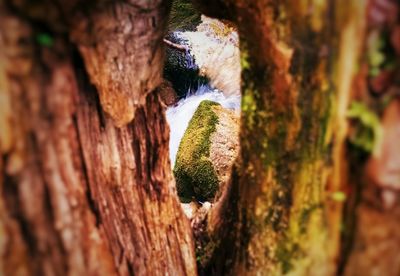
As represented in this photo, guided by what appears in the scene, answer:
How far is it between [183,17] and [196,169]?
3.61 meters

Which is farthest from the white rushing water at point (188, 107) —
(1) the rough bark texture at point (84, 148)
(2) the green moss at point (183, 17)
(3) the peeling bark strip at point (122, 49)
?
(3) the peeling bark strip at point (122, 49)

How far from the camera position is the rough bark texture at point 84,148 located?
160cm

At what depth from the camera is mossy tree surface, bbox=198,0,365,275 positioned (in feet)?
5.69

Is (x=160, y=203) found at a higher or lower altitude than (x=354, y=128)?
lower

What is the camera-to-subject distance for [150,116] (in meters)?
2.60

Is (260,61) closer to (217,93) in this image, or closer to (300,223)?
(300,223)

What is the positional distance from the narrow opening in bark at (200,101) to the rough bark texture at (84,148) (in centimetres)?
268

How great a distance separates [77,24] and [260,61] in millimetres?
1037

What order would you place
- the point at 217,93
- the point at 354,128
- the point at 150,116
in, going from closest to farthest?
the point at 354,128, the point at 150,116, the point at 217,93

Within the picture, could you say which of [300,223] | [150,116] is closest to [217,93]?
[150,116]

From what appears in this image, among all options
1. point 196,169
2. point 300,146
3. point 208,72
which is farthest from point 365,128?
point 208,72

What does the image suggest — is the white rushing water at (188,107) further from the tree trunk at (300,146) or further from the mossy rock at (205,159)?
the tree trunk at (300,146)

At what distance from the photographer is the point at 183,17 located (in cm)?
755

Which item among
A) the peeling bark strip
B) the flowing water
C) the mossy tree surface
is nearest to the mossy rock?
the flowing water
